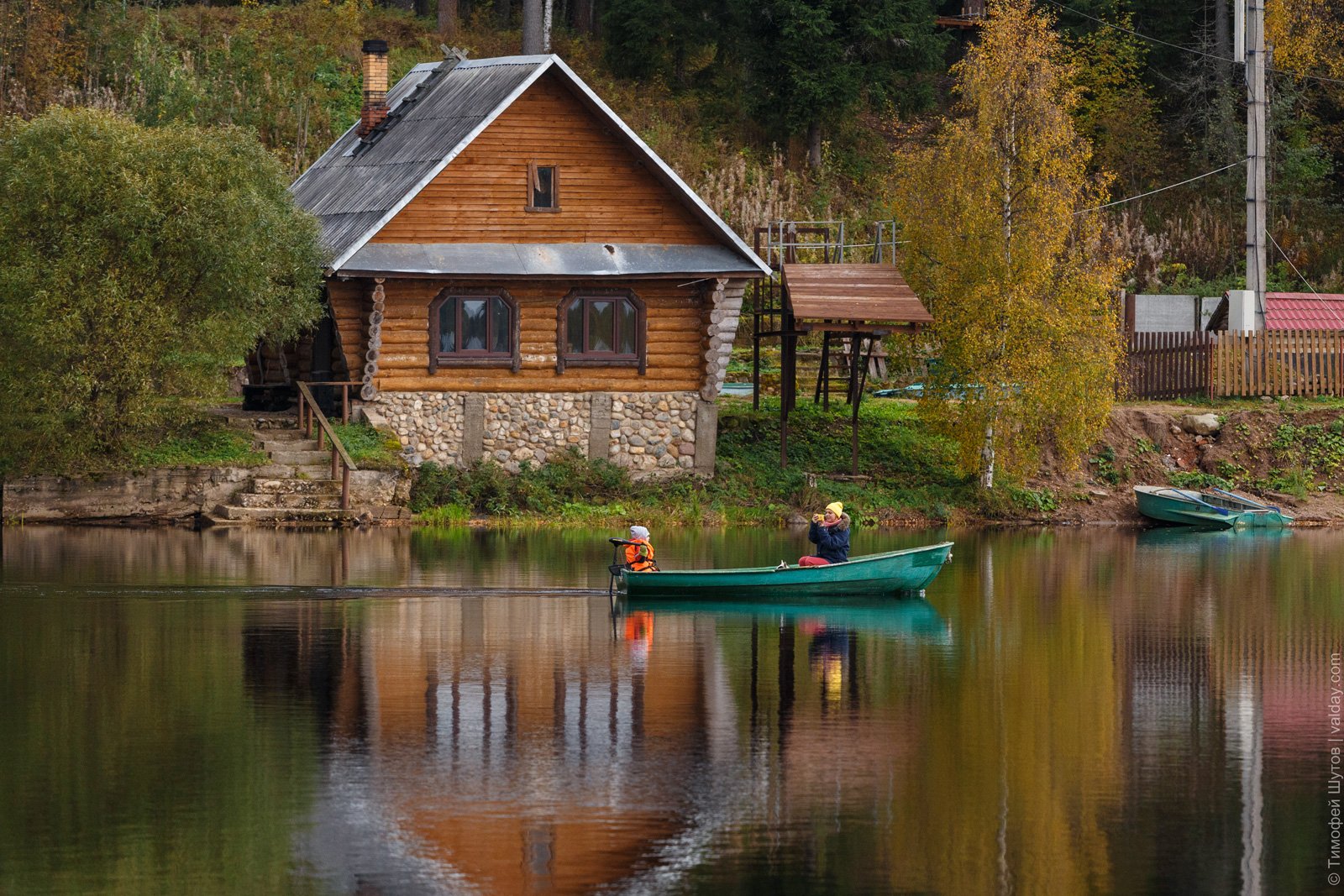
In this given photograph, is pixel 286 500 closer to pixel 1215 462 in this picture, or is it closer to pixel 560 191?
pixel 560 191

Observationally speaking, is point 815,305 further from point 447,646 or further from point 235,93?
point 235,93

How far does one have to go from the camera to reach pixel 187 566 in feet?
95.3

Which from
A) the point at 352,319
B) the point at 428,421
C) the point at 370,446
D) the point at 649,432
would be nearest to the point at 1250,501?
the point at 649,432

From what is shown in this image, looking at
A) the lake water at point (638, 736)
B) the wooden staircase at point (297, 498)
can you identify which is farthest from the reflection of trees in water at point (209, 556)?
the wooden staircase at point (297, 498)

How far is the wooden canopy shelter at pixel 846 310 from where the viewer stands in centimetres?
3975

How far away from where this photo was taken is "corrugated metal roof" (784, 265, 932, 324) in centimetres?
3969

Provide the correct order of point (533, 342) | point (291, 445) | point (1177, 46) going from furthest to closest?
point (1177, 46) < point (533, 342) < point (291, 445)

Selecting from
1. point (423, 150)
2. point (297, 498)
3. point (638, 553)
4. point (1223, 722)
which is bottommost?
point (1223, 722)

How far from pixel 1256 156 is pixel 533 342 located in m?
17.2

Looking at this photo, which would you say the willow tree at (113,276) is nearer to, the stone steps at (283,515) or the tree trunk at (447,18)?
the stone steps at (283,515)

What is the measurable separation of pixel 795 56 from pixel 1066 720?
4136 centimetres

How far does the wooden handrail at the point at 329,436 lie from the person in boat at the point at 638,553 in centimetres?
1077

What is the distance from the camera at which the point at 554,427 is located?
40.0m

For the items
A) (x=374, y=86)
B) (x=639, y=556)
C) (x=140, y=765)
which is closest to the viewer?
(x=140, y=765)
